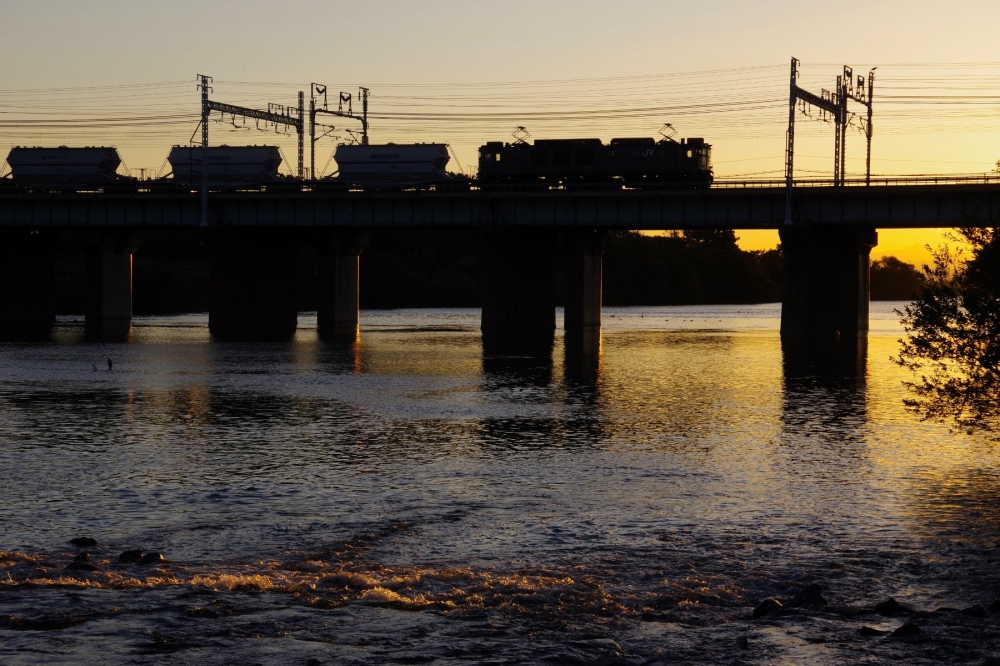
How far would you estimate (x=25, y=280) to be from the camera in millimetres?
114250

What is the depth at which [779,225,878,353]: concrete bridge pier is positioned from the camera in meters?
91.4

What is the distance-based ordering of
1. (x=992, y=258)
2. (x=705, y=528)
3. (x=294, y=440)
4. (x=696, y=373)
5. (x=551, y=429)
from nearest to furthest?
(x=705, y=528) < (x=992, y=258) < (x=294, y=440) < (x=551, y=429) < (x=696, y=373)

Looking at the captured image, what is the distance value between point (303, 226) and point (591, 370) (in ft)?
154

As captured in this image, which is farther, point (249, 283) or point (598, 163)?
point (249, 283)

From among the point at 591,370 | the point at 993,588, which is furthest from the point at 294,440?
the point at 591,370

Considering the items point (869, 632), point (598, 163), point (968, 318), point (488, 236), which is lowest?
point (869, 632)

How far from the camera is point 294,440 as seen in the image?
107 ft

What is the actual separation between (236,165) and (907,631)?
9338 centimetres

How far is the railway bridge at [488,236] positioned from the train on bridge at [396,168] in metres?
1.33

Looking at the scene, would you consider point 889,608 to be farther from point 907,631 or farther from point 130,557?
point 130,557

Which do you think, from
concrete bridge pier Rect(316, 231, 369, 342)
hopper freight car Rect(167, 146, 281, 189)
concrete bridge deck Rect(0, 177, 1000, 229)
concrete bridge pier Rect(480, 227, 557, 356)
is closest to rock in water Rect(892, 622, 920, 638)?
concrete bridge deck Rect(0, 177, 1000, 229)

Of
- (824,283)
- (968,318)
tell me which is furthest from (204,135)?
(968,318)

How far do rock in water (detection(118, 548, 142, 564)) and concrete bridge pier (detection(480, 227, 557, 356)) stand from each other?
75415mm

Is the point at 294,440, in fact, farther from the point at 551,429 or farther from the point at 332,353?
the point at 332,353
